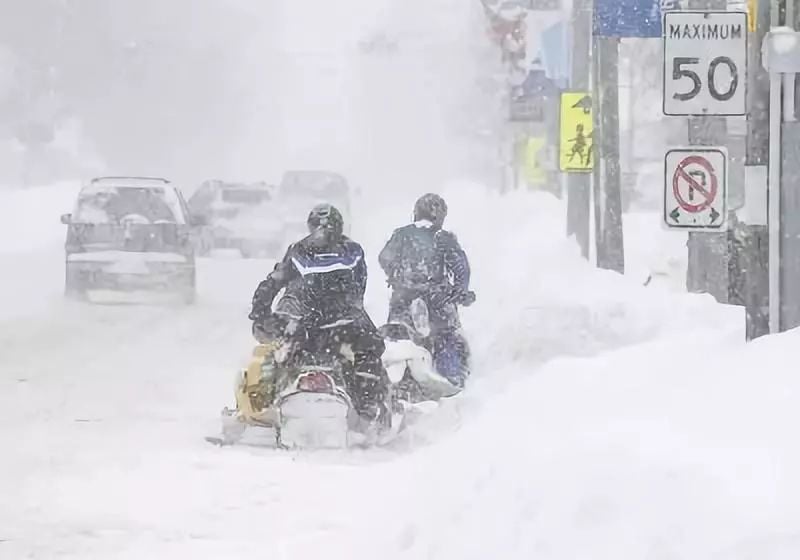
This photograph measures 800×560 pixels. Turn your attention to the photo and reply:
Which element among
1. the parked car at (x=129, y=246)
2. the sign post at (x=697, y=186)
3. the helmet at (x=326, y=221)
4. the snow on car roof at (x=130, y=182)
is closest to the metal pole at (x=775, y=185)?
the sign post at (x=697, y=186)

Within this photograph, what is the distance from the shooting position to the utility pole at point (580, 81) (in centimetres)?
2291

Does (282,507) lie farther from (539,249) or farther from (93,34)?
(93,34)

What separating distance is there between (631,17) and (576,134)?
6.05 m

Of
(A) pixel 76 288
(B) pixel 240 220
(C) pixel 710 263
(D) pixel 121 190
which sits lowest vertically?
(A) pixel 76 288

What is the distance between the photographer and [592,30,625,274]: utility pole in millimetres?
20016

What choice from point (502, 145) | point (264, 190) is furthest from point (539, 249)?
point (502, 145)

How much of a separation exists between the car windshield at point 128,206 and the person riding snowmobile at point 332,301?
11.8 m

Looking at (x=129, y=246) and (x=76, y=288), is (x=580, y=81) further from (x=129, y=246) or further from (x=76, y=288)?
(x=76, y=288)

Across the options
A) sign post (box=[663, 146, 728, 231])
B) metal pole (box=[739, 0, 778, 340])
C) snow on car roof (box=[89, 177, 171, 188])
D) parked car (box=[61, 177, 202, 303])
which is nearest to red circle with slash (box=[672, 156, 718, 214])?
sign post (box=[663, 146, 728, 231])

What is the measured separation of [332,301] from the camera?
11.2m

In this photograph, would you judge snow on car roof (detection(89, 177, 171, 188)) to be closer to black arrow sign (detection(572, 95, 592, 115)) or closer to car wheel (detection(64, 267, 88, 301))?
car wheel (detection(64, 267, 88, 301))

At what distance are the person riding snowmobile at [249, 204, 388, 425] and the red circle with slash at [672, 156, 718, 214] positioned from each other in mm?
2162

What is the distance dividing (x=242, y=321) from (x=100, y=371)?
5.22 metres

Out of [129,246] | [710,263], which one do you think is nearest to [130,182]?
[129,246]
